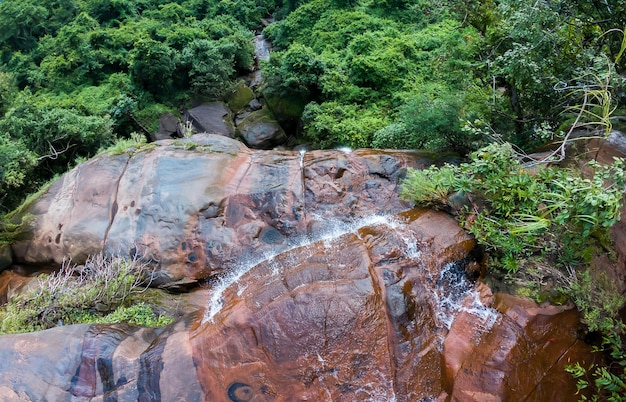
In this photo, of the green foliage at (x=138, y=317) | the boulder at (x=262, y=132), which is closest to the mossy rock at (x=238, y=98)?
the boulder at (x=262, y=132)

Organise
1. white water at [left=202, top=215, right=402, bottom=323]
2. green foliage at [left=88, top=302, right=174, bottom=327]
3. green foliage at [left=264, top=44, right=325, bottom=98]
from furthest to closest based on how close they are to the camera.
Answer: green foliage at [left=264, top=44, right=325, bottom=98] → white water at [left=202, top=215, right=402, bottom=323] → green foliage at [left=88, top=302, right=174, bottom=327]

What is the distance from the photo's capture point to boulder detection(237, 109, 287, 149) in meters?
13.1

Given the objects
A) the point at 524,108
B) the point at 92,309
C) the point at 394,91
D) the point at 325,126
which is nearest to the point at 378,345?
the point at 92,309

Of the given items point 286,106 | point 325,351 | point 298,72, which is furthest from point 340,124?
point 325,351

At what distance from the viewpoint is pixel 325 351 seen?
4.67 m

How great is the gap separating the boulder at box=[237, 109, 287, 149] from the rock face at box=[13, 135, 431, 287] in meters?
4.95

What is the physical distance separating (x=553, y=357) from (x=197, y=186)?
20.3 feet

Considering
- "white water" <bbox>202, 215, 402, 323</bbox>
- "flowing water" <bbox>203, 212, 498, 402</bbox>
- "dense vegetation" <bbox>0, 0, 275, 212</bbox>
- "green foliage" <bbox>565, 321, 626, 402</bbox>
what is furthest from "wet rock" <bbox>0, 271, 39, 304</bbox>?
"green foliage" <bbox>565, 321, 626, 402</bbox>

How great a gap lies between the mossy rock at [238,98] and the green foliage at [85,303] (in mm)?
9334

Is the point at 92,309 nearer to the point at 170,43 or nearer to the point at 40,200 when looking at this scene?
the point at 40,200

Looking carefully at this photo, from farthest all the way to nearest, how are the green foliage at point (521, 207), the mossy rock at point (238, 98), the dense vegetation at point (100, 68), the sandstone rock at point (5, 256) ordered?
the mossy rock at point (238, 98)
the dense vegetation at point (100, 68)
the sandstone rock at point (5, 256)
the green foliage at point (521, 207)

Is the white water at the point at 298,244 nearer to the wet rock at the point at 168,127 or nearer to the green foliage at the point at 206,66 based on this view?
the wet rock at the point at 168,127

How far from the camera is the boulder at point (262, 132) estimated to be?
13109mm

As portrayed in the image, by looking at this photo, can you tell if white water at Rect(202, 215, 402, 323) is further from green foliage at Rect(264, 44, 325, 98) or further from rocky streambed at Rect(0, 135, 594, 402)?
green foliage at Rect(264, 44, 325, 98)
